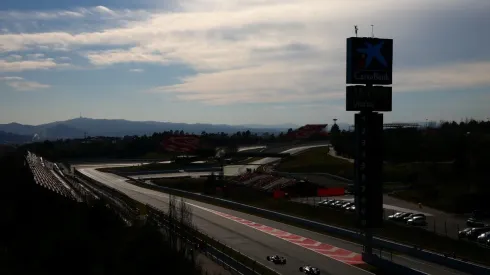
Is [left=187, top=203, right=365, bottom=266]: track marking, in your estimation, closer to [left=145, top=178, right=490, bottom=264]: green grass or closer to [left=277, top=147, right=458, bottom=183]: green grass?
[left=145, top=178, right=490, bottom=264]: green grass

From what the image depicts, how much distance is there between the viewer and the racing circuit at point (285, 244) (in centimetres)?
3309

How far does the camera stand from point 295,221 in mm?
52219

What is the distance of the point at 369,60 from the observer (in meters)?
32.0

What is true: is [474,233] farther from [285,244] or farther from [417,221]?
[285,244]

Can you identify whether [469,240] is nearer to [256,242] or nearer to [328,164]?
[256,242]

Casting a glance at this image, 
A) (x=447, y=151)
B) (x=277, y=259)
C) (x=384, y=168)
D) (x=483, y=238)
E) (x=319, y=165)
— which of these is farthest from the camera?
(x=319, y=165)

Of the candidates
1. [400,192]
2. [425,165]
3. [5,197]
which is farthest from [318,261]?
[425,165]

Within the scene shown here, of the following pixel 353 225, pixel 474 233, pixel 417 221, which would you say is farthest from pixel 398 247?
pixel 353 225

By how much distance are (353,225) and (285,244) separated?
6.95 metres

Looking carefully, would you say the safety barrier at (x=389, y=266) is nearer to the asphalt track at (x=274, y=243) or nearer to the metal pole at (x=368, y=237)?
the metal pole at (x=368, y=237)

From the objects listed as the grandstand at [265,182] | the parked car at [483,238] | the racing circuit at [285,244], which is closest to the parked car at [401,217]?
the racing circuit at [285,244]

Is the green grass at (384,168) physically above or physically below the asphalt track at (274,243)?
above

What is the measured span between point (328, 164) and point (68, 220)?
2286 inches

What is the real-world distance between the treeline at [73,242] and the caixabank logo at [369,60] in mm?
13498
